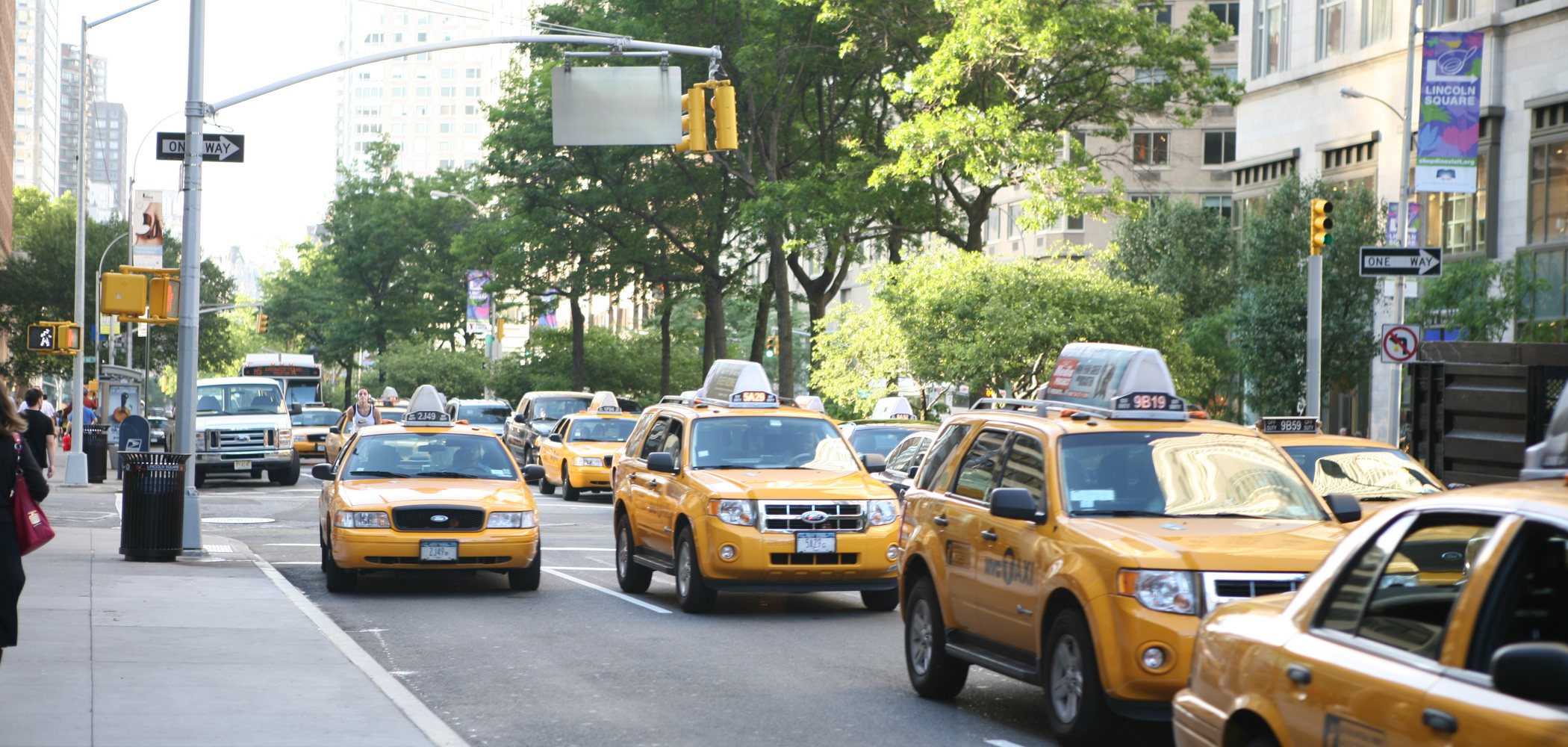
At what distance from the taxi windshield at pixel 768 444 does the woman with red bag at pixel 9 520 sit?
746 centimetres

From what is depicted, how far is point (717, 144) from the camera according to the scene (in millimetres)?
21438

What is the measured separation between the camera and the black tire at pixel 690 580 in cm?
1508

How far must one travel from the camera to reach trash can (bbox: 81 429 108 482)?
36.4m

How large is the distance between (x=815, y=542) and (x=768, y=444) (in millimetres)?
1714

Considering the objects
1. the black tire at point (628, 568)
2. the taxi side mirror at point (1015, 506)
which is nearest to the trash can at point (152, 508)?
the black tire at point (628, 568)

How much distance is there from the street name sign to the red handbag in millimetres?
16180

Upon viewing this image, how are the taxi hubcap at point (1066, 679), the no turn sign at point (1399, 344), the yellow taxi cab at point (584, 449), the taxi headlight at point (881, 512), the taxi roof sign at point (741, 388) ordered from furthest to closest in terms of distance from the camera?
the yellow taxi cab at point (584, 449)
the no turn sign at point (1399, 344)
the taxi roof sign at point (741, 388)
the taxi headlight at point (881, 512)
the taxi hubcap at point (1066, 679)

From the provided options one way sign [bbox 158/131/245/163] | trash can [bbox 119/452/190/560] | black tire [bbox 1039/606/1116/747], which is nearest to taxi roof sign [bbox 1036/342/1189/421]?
black tire [bbox 1039/606/1116/747]

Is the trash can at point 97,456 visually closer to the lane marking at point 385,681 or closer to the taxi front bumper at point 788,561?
the lane marking at point 385,681

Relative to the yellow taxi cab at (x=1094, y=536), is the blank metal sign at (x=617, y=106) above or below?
above

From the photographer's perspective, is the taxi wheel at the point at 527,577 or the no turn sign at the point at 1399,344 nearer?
the taxi wheel at the point at 527,577

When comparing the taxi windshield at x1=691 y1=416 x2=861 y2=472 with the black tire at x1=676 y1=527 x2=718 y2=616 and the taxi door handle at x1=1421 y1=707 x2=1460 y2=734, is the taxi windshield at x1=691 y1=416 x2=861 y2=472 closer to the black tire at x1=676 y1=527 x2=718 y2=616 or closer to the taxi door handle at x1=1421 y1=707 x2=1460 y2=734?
the black tire at x1=676 y1=527 x2=718 y2=616

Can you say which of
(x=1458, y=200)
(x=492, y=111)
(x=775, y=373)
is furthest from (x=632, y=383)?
(x=1458, y=200)

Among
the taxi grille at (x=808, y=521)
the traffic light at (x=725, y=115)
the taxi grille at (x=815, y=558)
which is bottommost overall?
the taxi grille at (x=815, y=558)
